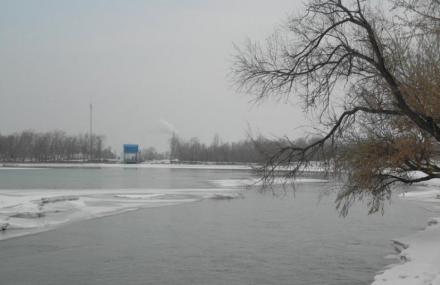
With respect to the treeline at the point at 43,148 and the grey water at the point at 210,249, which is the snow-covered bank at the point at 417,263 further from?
the treeline at the point at 43,148

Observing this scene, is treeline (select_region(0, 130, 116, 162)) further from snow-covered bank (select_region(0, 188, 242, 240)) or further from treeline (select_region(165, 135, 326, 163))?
snow-covered bank (select_region(0, 188, 242, 240))

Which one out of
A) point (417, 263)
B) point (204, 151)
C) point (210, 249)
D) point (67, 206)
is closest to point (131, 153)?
point (204, 151)

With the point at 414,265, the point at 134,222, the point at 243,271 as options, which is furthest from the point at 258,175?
the point at 134,222

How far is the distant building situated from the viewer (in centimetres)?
13561

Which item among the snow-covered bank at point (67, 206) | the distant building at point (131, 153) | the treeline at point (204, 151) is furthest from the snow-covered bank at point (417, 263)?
the distant building at point (131, 153)

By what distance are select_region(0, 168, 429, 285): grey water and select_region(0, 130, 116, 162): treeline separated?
120 meters

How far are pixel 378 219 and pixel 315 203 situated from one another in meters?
8.01

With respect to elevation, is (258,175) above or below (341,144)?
below

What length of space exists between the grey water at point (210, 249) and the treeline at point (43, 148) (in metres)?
120

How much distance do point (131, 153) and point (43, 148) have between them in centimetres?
2976

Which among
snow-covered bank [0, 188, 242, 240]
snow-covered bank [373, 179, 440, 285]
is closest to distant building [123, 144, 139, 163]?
snow-covered bank [0, 188, 242, 240]

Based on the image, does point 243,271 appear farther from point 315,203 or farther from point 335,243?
point 315,203

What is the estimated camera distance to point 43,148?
5753 inches

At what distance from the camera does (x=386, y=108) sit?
11.5 m
